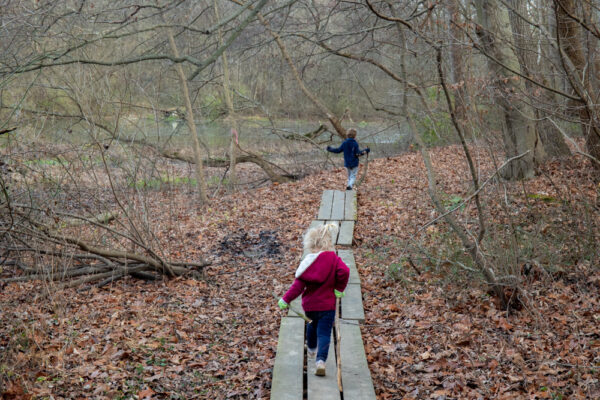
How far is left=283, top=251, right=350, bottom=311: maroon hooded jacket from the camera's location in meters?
5.08

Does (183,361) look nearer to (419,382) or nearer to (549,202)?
(419,382)

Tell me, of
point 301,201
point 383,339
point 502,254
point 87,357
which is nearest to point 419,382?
point 383,339

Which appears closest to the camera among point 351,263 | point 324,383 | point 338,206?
point 324,383

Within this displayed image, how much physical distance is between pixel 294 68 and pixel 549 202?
9.11m

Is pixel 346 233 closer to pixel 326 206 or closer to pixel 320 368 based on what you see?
pixel 326 206

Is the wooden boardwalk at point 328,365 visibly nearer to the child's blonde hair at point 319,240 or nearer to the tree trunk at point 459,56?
the child's blonde hair at point 319,240

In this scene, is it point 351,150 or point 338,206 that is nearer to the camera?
point 338,206

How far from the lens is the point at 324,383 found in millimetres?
4828

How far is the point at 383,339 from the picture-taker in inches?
239

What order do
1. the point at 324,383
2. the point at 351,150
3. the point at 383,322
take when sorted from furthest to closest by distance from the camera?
the point at 351,150
the point at 383,322
the point at 324,383

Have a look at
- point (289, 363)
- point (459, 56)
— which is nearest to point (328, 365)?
point (289, 363)

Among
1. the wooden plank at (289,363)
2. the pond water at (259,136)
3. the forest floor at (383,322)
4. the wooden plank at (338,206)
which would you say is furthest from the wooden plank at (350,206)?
the pond water at (259,136)

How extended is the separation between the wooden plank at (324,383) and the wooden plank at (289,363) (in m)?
0.08

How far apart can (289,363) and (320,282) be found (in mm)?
853
